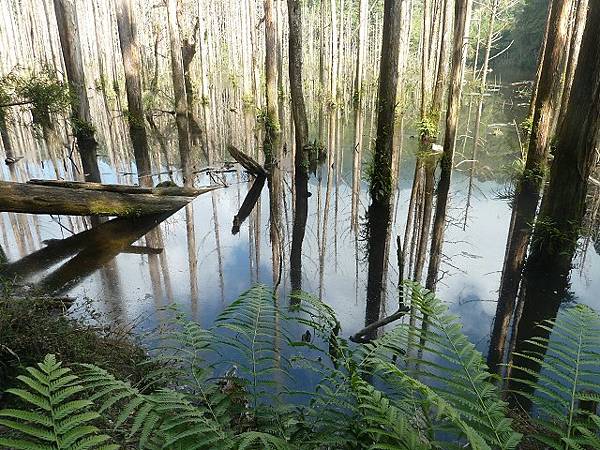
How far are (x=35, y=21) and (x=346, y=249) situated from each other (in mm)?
36125

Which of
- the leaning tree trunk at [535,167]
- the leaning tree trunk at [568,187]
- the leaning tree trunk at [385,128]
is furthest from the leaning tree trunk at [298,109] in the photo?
the leaning tree trunk at [568,187]

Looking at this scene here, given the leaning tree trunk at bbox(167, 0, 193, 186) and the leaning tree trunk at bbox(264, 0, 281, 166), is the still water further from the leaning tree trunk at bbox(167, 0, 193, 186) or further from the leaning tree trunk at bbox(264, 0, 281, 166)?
the leaning tree trunk at bbox(167, 0, 193, 186)

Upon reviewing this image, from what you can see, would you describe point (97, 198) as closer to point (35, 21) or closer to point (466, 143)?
point (466, 143)

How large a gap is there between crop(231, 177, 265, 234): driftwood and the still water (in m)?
0.12

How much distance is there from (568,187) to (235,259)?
4673 millimetres

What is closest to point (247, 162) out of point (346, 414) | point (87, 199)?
point (87, 199)

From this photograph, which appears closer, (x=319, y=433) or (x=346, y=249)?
(x=319, y=433)

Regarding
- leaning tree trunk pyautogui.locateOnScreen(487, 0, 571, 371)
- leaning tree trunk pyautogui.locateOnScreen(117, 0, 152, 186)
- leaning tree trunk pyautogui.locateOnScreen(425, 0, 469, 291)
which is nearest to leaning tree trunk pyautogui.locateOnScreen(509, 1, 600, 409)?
leaning tree trunk pyautogui.locateOnScreen(487, 0, 571, 371)

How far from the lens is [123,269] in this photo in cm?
608

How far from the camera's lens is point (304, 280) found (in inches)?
233

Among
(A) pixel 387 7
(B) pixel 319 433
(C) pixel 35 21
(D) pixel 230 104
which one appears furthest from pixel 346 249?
(C) pixel 35 21

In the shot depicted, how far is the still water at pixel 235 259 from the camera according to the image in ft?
17.0

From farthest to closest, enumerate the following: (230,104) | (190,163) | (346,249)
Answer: (230,104)
(190,163)
(346,249)

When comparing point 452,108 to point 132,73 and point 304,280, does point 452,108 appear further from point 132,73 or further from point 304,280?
point 132,73
